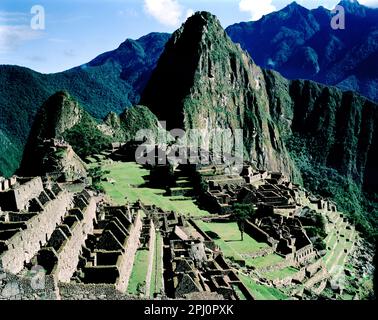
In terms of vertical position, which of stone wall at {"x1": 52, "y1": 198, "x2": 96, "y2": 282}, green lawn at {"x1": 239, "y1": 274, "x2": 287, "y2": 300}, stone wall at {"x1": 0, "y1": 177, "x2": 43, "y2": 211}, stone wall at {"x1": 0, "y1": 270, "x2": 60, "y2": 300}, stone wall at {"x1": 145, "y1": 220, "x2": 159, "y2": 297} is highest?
stone wall at {"x1": 0, "y1": 177, "x2": 43, "y2": 211}

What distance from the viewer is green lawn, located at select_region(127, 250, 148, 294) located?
2331 centimetres

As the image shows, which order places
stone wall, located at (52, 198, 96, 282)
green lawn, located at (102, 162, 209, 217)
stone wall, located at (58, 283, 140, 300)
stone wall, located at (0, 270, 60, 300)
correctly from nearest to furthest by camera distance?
1. stone wall, located at (0, 270, 60, 300)
2. stone wall, located at (58, 283, 140, 300)
3. stone wall, located at (52, 198, 96, 282)
4. green lawn, located at (102, 162, 209, 217)

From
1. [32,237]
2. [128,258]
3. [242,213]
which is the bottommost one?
[242,213]

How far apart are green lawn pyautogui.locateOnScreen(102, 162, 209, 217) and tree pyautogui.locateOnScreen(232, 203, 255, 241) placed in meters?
3.32

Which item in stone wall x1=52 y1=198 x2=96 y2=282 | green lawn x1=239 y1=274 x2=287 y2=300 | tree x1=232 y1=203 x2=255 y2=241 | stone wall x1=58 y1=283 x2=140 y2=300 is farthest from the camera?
tree x1=232 y1=203 x2=255 y2=241

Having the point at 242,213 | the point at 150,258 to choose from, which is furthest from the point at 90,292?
the point at 242,213

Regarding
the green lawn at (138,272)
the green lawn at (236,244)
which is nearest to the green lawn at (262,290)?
the green lawn at (236,244)

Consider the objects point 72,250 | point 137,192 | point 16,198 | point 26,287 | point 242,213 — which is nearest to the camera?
point 26,287

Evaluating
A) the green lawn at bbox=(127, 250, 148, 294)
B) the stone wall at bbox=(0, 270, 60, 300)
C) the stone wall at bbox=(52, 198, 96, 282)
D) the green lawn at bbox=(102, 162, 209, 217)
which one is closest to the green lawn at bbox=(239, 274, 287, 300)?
the green lawn at bbox=(127, 250, 148, 294)

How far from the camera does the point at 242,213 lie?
49.4 m

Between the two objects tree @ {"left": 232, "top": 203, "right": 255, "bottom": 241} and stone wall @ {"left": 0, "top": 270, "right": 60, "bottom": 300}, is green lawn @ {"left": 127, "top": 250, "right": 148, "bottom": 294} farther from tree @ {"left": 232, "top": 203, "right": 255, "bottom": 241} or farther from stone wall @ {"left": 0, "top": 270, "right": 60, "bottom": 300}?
tree @ {"left": 232, "top": 203, "right": 255, "bottom": 241}

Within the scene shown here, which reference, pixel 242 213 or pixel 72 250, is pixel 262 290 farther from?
pixel 242 213

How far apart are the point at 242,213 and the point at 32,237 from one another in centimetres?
3010

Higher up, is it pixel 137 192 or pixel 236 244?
pixel 137 192
